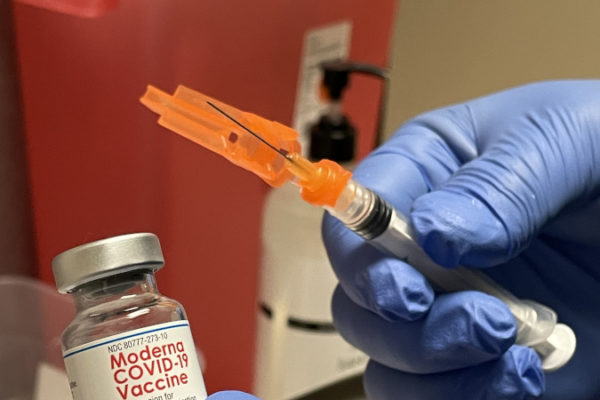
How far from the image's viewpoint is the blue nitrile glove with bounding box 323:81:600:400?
0.47 metres

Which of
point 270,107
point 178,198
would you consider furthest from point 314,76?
point 178,198

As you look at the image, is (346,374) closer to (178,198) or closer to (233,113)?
(178,198)

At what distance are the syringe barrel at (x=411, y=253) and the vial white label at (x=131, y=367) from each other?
14cm

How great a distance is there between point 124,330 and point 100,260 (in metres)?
0.04

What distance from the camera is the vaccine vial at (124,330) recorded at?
1.14 feet

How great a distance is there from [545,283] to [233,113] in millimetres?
321

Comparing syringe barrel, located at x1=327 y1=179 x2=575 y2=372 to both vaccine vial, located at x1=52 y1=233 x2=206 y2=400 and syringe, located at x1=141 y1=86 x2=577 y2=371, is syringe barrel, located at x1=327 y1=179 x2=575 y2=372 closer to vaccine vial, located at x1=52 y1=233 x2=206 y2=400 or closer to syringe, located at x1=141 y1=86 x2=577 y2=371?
syringe, located at x1=141 y1=86 x2=577 y2=371

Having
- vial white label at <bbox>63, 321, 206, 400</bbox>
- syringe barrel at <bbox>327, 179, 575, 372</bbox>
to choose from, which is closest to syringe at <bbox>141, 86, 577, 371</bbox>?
syringe barrel at <bbox>327, 179, 575, 372</bbox>

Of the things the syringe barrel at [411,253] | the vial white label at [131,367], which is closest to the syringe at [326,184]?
the syringe barrel at [411,253]

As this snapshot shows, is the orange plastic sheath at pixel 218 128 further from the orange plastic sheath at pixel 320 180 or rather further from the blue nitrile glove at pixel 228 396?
the blue nitrile glove at pixel 228 396

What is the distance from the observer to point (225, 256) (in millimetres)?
686

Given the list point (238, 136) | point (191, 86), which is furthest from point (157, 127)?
point (238, 136)

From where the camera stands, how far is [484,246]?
47cm

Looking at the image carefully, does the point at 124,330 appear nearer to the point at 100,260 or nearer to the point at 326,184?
the point at 100,260
